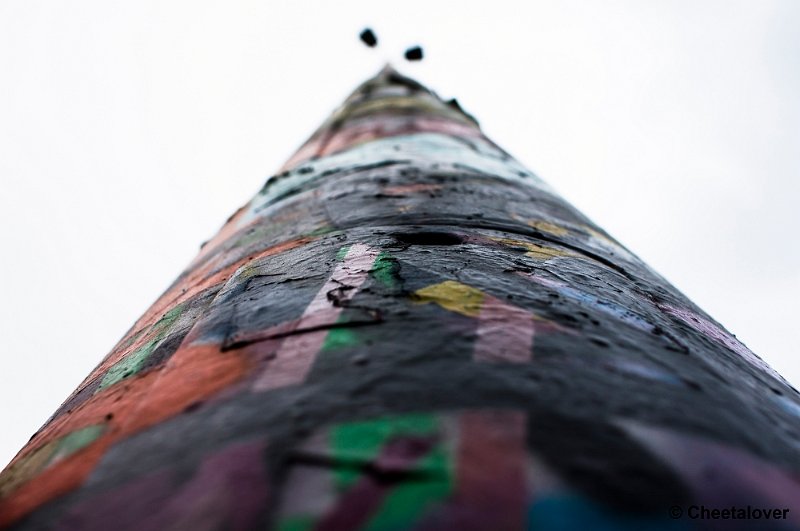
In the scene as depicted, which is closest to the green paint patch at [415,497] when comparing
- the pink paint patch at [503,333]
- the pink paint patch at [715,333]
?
the pink paint patch at [503,333]

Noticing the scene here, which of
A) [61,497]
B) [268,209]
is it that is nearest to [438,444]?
[61,497]

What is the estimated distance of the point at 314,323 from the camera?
122 cm

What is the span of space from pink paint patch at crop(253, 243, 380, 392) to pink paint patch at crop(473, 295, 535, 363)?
10.0 inches

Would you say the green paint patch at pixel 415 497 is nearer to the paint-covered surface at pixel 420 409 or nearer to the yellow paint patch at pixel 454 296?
the paint-covered surface at pixel 420 409

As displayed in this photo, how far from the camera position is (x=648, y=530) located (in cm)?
76

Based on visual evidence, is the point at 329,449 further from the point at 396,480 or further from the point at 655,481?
the point at 655,481

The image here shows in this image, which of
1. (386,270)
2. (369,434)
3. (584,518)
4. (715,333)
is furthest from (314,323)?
(715,333)

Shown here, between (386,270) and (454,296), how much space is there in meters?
0.20

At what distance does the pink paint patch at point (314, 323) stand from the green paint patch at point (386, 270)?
16mm

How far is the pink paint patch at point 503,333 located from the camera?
3.46 feet

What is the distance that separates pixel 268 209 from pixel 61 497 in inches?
73.5

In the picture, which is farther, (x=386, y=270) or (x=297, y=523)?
(x=386, y=270)

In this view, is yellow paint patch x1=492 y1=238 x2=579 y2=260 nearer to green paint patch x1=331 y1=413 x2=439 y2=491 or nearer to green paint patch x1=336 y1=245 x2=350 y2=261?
green paint patch x1=336 y1=245 x2=350 y2=261

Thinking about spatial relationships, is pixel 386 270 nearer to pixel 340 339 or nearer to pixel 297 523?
pixel 340 339
